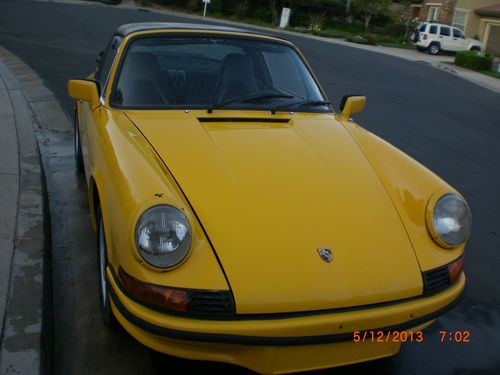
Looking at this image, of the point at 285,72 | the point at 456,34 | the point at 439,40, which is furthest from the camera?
the point at 456,34

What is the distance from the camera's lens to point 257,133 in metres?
3.18

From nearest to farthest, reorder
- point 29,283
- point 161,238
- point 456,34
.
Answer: point 161,238 < point 29,283 < point 456,34

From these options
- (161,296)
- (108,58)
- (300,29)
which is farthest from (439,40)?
(161,296)

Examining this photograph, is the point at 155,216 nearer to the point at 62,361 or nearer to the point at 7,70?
the point at 62,361

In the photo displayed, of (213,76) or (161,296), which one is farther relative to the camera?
(213,76)

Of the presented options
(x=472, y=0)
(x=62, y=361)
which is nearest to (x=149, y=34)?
(x=62, y=361)

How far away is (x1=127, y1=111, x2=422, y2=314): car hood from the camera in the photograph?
2.24m

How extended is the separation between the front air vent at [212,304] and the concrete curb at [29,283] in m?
0.89

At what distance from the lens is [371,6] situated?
36219 millimetres

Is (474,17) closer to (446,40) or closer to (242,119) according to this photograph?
(446,40)

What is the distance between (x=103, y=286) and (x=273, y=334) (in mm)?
1188

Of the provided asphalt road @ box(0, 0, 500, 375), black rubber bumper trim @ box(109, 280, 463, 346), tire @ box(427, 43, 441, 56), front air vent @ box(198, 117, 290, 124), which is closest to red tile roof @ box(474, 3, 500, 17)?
tire @ box(427, 43, 441, 56)

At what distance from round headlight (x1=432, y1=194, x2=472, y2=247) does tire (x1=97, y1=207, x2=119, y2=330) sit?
167cm

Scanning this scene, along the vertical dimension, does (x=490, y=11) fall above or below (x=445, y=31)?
above
